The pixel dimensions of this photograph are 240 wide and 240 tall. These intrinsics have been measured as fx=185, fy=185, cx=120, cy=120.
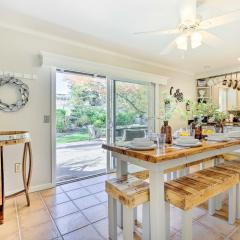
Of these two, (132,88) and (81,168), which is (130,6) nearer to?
(132,88)

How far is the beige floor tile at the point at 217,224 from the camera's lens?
1.84m

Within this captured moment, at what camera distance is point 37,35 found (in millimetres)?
2807

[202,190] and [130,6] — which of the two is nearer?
[202,190]

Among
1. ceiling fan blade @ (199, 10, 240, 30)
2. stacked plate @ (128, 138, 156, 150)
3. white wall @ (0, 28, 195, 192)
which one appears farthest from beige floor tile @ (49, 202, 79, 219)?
ceiling fan blade @ (199, 10, 240, 30)

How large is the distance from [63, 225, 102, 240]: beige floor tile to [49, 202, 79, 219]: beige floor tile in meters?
0.40

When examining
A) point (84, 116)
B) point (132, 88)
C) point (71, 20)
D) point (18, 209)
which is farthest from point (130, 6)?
point (84, 116)

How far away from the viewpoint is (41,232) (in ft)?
6.04

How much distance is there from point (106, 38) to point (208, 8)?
4.95 ft

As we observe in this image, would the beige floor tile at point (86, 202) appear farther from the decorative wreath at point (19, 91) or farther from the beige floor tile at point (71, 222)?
the decorative wreath at point (19, 91)

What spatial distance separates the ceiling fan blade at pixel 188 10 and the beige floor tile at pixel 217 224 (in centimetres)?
212

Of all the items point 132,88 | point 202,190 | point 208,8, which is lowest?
point 202,190

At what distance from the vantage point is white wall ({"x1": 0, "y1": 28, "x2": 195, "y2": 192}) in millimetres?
2613

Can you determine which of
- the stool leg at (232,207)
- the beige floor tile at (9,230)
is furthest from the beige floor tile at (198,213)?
the beige floor tile at (9,230)

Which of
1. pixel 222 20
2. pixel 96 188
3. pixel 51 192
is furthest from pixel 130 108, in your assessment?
pixel 222 20
